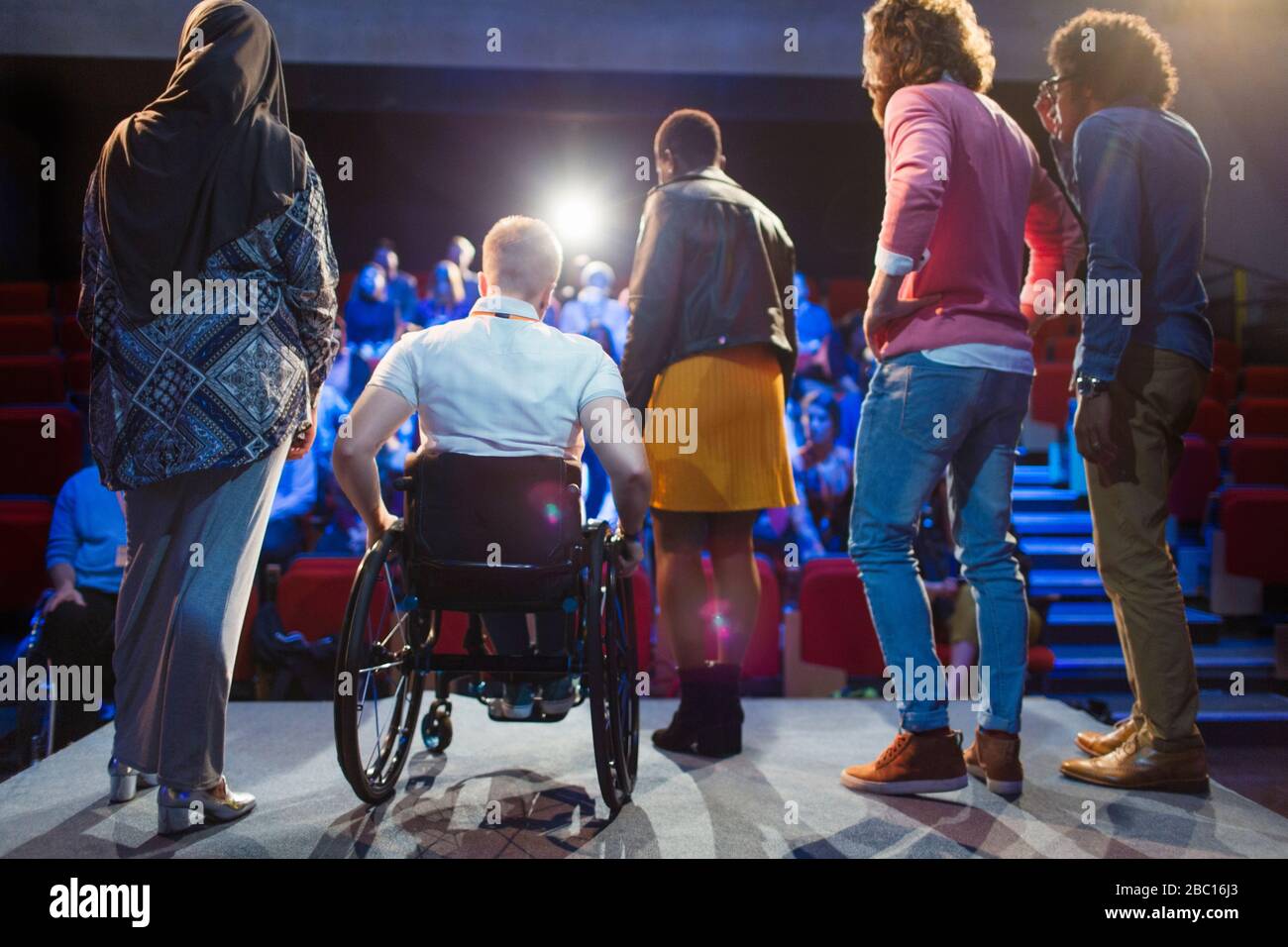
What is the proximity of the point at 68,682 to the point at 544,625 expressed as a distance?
1.25 m

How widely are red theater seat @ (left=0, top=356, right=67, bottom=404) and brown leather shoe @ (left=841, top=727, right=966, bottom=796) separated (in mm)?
4505

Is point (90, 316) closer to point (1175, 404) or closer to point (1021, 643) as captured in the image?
point (1021, 643)

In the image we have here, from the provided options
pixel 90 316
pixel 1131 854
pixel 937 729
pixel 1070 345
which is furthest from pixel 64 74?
pixel 1070 345

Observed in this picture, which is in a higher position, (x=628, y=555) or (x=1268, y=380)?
(x=1268, y=380)

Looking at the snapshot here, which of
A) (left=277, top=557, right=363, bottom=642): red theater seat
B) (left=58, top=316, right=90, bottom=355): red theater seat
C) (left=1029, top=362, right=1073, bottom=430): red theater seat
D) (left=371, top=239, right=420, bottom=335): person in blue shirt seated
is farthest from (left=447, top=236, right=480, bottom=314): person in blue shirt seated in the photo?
(left=1029, top=362, right=1073, bottom=430): red theater seat

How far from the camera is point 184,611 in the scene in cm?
179

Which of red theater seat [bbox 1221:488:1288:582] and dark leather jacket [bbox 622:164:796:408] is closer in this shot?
dark leather jacket [bbox 622:164:796:408]

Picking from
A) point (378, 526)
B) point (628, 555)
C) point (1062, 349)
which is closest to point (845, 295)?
point (1062, 349)

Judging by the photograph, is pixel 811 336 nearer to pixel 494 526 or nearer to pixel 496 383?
pixel 496 383

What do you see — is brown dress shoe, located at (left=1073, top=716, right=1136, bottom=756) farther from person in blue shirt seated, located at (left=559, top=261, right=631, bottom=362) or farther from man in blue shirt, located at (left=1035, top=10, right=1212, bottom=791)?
person in blue shirt seated, located at (left=559, top=261, right=631, bottom=362)

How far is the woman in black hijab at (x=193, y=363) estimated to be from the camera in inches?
69.5

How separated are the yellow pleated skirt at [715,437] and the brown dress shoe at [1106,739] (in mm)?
855

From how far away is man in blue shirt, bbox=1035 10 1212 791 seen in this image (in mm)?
2016

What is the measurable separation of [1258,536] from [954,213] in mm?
2386
